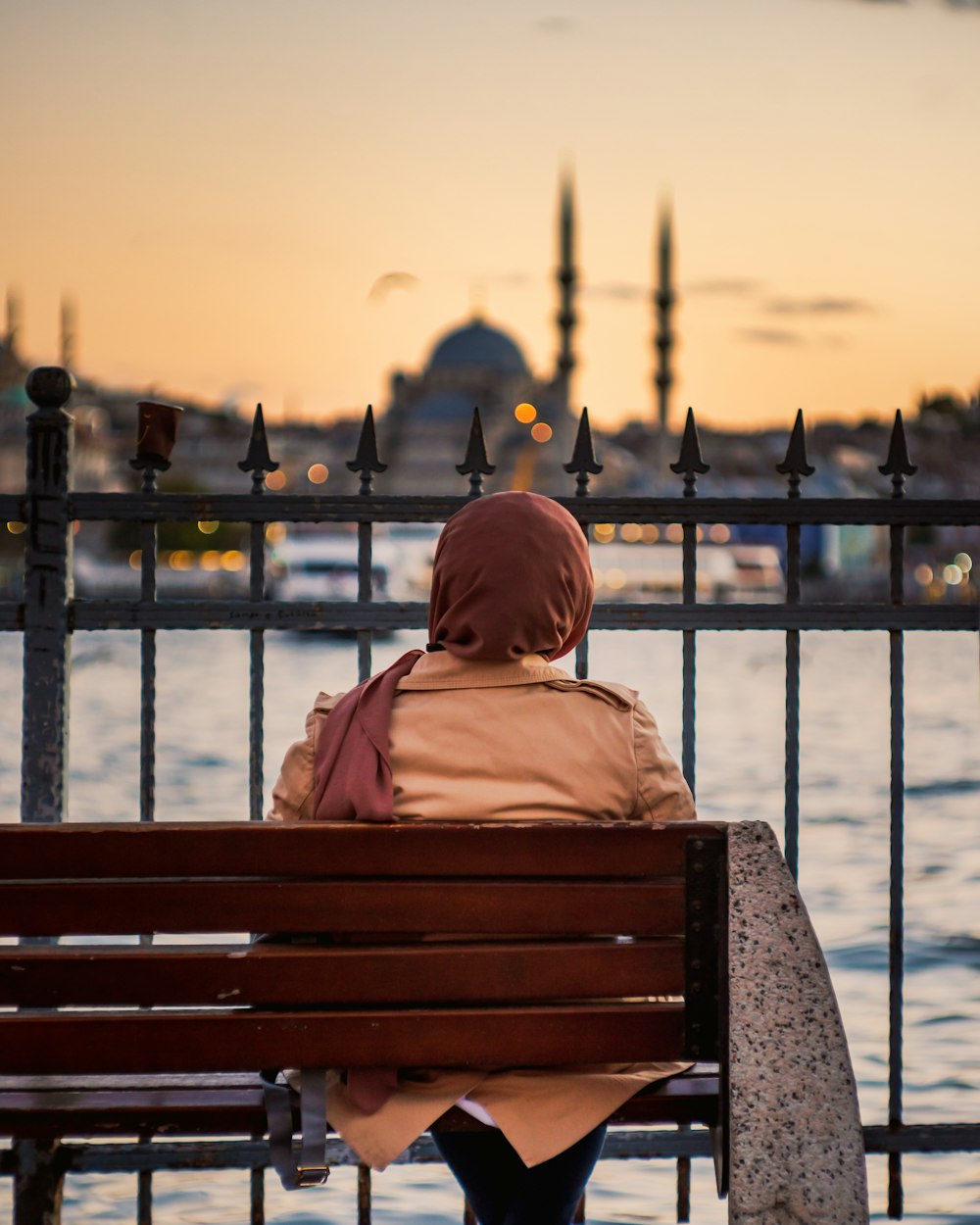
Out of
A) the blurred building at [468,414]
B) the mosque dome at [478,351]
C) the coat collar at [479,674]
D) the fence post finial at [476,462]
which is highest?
the mosque dome at [478,351]

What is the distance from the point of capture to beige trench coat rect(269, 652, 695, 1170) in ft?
6.12

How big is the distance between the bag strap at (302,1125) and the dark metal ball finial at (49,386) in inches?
53.9

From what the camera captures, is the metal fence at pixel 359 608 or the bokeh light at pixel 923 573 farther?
the bokeh light at pixel 923 573

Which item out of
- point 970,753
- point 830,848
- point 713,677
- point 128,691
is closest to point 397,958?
point 830,848

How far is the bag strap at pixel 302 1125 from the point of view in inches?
72.8

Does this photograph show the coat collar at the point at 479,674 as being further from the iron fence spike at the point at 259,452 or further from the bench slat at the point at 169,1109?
the iron fence spike at the point at 259,452

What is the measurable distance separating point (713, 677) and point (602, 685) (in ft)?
73.5

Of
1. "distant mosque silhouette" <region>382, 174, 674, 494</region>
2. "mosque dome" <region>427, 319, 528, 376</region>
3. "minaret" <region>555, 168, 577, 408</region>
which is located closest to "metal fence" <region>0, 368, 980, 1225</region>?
"minaret" <region>555, 168, 577, 408</region>

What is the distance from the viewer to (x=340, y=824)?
1777mm

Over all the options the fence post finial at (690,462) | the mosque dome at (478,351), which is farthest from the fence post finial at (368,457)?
the mosque dome at (478,351)

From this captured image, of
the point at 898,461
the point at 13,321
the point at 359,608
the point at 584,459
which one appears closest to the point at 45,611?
the point at 359,608

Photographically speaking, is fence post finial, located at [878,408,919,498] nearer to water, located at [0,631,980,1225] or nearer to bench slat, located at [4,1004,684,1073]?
bench slat, located at [4,1004,684,1073]

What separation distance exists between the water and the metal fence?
72cm

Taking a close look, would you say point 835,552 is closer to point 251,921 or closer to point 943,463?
point 943,463
